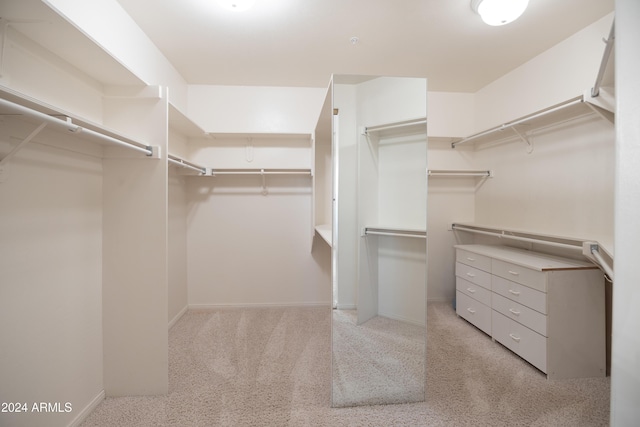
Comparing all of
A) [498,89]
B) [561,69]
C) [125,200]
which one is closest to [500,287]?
[561,69]

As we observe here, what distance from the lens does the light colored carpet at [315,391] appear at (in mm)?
1499

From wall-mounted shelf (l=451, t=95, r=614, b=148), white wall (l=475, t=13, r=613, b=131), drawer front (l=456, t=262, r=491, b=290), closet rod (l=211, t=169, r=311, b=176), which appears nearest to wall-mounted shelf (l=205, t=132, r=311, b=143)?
closet rod (l=211, t=169, r=311, b=176)

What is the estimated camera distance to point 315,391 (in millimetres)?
1717

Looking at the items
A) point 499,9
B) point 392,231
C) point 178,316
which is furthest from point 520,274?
→ point 178,316

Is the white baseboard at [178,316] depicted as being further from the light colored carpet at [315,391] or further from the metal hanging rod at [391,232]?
the metal hanging rod at [391,232]

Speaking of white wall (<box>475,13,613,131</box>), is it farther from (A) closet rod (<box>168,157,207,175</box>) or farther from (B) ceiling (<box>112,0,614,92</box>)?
(A) closet rod (<box>168,157,207,175</box>)

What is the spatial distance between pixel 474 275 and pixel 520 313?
56cm

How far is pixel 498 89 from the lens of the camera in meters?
2.79

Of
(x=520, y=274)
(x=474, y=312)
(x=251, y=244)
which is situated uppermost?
(x=251, y=244)

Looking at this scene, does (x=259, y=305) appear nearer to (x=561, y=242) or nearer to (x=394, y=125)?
(x=394, y=125)

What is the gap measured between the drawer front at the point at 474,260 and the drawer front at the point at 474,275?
0.13ft

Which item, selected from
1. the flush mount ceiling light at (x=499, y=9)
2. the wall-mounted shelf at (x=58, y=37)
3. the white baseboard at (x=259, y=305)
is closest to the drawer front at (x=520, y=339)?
the white baseboard at (x=259, y=305)

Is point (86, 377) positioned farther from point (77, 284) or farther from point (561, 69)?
point (561, 69)

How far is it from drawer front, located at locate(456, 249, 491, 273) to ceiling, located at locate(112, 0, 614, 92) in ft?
6.09
